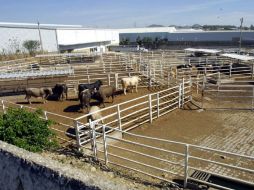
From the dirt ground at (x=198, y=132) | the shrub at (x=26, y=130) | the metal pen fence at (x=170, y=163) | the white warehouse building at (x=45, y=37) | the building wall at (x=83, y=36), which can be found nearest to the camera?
the metal pen fence at (x=170, y=163)

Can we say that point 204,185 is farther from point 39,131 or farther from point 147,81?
point 147,81

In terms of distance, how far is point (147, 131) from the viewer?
1028 centimetres

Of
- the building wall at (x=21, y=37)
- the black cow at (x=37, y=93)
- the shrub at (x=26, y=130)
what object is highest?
the building wall at (x=21, y=37)

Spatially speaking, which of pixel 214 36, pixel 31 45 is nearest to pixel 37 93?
pixel 31 45

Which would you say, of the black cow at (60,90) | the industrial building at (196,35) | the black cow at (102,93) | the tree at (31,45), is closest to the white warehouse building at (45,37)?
the tree at (31,45)

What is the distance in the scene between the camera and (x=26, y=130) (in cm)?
763

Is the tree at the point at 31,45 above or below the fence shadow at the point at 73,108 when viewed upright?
above

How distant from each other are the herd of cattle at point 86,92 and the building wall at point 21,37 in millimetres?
28986

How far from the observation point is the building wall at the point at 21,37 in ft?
139

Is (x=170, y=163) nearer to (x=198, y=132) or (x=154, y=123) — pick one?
(x=198, y=132)

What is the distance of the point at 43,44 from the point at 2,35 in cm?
644

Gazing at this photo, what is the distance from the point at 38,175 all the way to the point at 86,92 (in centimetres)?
818

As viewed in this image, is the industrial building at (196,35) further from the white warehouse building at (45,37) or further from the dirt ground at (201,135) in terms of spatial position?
the dirt ground at (201,135)

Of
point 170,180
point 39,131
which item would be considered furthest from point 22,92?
point 170,180
